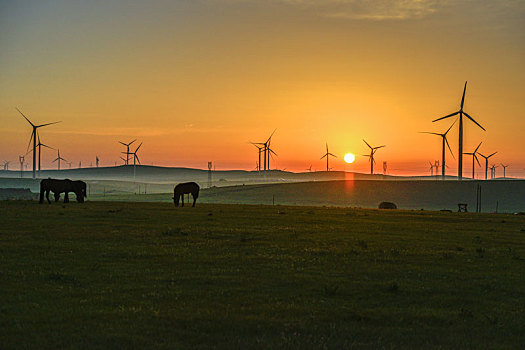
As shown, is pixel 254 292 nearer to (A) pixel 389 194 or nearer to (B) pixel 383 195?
(B) pixel 383 195

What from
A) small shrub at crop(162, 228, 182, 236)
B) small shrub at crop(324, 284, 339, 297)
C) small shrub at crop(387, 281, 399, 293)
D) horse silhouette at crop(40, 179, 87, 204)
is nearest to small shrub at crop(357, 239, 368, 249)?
small shrub at crop(162, 228, 182, 236)

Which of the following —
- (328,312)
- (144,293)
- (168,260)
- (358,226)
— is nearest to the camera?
(328,312)

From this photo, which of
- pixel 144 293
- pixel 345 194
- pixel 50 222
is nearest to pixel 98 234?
pixel 50 222

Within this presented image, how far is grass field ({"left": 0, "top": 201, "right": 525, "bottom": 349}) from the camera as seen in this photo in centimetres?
1180

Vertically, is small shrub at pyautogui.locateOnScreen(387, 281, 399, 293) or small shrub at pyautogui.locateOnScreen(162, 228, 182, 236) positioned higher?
small shrub at pyautogui.locateOnScreen(162, 228, 182, 236)

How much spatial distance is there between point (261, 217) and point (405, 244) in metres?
17.8

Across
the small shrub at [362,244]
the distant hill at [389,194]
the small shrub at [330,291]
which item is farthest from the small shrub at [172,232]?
the distant hill at [389,194]

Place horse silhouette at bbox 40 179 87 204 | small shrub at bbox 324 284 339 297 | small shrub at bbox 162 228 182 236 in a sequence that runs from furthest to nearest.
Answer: horse silhouette at bbox 40 179 87 204 → small shrub at bbox 162 228 182 236 → small shrub at bbox 324 284 339 297

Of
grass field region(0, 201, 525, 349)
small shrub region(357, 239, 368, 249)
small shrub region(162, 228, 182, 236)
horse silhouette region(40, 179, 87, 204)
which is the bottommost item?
grass field region(0, 201, 525, 349)

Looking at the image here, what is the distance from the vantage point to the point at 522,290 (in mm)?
17203

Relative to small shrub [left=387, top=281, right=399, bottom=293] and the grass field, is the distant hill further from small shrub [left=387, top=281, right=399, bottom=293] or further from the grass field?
small shrub [left=387, top=281, right=399, bottom=293]

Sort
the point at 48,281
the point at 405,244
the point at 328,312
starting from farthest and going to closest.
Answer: the point at 405,244 < the point at 48,281 < the point at 328,312

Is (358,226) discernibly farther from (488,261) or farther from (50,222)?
(50,222)

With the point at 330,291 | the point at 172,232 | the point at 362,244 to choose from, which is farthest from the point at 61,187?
the point at 330,291
